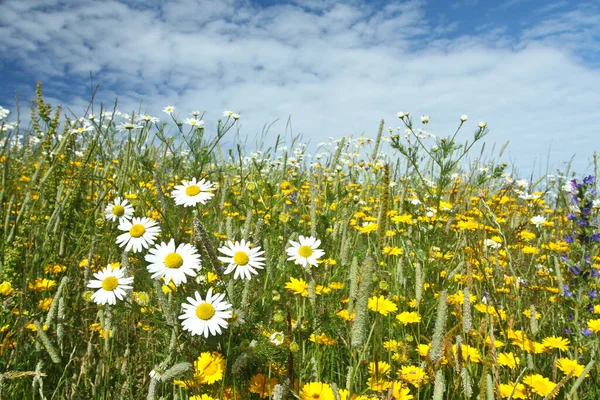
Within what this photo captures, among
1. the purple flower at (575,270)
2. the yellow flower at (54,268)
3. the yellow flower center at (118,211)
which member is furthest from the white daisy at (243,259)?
the purple flower at (575,270)

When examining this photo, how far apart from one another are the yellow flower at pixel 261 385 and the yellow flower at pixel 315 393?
0.11 m

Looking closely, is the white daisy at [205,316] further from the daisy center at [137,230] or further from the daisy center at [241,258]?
the daisy center at [137,230]

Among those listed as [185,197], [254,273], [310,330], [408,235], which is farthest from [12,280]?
[408,235]

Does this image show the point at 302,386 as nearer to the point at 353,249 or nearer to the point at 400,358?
the point at 400,358

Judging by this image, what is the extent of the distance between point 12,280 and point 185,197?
97 centimetres

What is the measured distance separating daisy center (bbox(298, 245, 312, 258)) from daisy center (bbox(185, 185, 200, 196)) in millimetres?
519

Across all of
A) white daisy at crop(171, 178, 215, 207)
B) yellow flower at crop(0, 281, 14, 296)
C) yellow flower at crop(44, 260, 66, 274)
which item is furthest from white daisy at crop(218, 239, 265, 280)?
yellow flower at crop(44, 260, 66, 274)

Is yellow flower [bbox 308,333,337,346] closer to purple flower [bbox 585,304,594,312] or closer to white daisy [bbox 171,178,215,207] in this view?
white daisy [bbox 171,178,215,207]

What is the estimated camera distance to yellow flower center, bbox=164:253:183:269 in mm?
1502

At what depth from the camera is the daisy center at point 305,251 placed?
1770mm

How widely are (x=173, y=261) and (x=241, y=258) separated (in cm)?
23

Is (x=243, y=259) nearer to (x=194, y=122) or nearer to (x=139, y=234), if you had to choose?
(x=139, y=234)

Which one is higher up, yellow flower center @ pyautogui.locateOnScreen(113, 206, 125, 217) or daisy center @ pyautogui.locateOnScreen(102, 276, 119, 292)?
yellow flower center @ pyautogui.locateOnScreen(113, 206, 125, 217)

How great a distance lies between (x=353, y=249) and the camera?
8.59 feet
